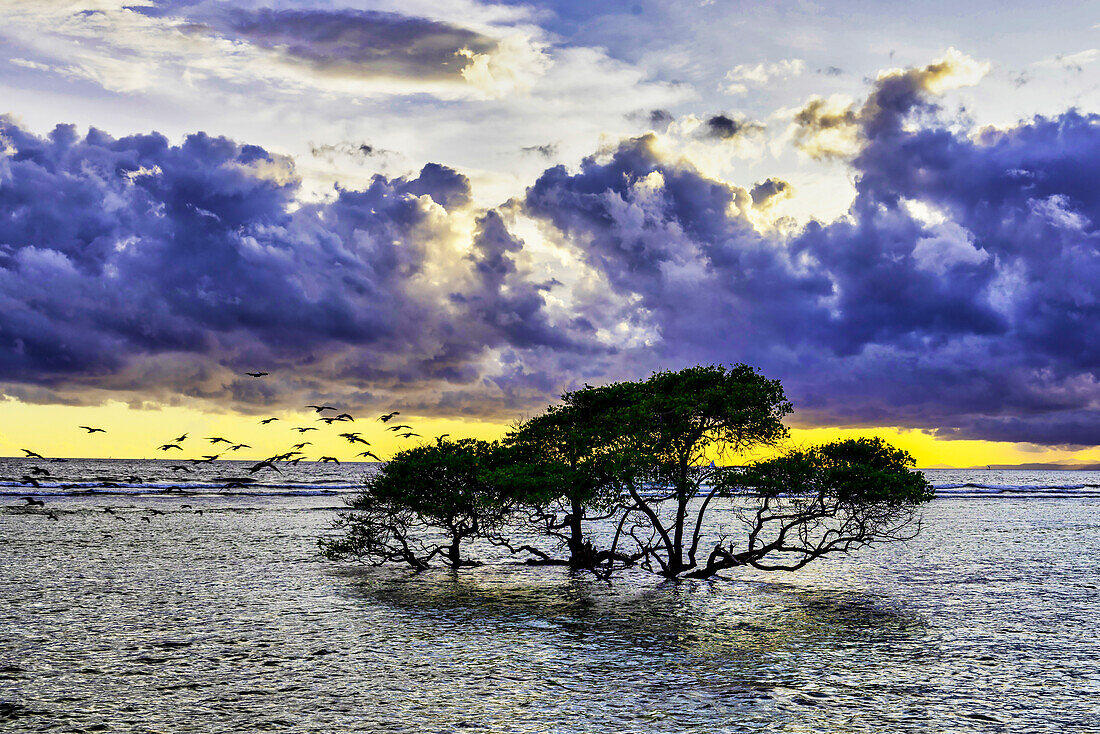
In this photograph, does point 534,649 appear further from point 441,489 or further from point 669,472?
point 441,489

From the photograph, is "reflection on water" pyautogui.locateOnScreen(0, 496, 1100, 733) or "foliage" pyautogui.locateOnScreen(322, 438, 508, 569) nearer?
"reflection on water" pyautogui.locateOnScreen(0, 496, 1100, 733)

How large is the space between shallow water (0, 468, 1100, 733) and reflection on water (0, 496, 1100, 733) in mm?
111

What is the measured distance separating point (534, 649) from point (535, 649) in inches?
1.2

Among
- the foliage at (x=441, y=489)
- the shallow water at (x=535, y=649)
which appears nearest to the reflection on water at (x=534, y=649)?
the shallow water at (x=535, y=649)

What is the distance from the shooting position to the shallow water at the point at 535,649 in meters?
17.7

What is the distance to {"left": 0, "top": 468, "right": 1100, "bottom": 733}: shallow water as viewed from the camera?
17.7m

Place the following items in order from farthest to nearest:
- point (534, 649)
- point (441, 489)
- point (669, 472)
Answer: point (441, 489) → point (669, 472) → point (534, 649)

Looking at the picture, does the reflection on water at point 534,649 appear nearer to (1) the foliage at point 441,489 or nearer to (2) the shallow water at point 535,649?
(2) the shallow water at point 535,649

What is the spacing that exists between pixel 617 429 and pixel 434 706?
2042 cm

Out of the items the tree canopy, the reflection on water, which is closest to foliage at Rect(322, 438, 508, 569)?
the tree canopy

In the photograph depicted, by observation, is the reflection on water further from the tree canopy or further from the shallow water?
the tree canopy

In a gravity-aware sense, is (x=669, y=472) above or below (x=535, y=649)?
above

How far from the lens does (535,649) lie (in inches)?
961

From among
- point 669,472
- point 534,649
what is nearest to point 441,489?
point 669,472
